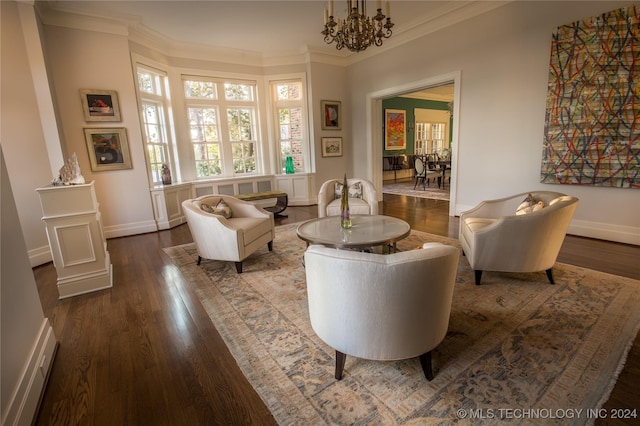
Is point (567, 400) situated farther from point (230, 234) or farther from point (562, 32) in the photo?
point (562, 32)

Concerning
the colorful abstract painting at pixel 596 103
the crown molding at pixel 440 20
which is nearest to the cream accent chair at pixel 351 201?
the colorful abstract painting at pixel 596 103

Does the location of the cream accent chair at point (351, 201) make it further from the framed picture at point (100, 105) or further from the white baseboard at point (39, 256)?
the white baseboard at point (39, 256)

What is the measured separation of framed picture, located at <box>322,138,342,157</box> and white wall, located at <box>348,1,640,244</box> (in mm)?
2050

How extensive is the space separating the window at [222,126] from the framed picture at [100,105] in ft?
5.16

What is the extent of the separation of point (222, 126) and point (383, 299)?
6020mm

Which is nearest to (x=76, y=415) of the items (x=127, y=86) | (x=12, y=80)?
(x=12, y=80)

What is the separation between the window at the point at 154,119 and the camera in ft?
17.1

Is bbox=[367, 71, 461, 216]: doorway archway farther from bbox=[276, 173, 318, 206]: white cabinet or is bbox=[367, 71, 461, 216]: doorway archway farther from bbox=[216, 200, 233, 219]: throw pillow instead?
bbox=[216, 200, 233, 219]: throw pillow

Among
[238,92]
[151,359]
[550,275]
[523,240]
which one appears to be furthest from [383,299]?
[238,92]

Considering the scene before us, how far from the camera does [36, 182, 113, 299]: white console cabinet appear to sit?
2801 millimetres

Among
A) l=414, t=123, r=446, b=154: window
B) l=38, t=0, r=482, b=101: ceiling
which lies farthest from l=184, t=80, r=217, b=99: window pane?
l=414, t=123, r=446, b=154: window

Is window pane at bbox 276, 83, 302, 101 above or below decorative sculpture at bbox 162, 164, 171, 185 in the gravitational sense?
above

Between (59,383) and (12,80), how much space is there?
3.76m

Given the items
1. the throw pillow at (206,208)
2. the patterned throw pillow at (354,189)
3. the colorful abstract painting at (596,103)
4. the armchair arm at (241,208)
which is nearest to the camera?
the colorful abstract painting at (596,103)
